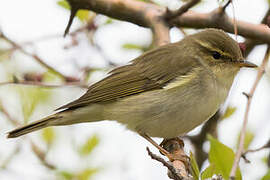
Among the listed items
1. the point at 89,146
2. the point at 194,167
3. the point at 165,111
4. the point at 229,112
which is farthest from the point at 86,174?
the point at 194,167

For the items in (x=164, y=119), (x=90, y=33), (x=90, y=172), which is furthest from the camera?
(x=90, y=33)

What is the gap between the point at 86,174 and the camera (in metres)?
4.30

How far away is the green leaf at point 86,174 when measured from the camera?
14.1 ft

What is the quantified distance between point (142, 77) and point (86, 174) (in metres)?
1.19

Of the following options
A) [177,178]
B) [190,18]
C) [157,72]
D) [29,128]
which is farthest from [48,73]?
[177,178]

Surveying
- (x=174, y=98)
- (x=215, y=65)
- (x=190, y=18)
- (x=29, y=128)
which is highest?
(x=190, y=18)

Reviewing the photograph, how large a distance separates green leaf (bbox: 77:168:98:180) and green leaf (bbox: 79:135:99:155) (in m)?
0.19

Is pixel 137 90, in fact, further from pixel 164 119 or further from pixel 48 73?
pixel 48 73

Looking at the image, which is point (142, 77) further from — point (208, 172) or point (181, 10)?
point (208, 172)

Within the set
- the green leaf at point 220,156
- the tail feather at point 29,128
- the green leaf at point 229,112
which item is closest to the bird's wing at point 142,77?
the tail feather at point 29,128

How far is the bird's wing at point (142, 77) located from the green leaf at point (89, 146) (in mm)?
664

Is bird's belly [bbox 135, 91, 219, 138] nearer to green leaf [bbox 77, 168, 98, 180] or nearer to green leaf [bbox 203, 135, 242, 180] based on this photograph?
green leaf [bbox 77, 168, 98, 180]

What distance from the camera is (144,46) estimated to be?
16.5ft

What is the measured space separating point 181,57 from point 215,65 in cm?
34
